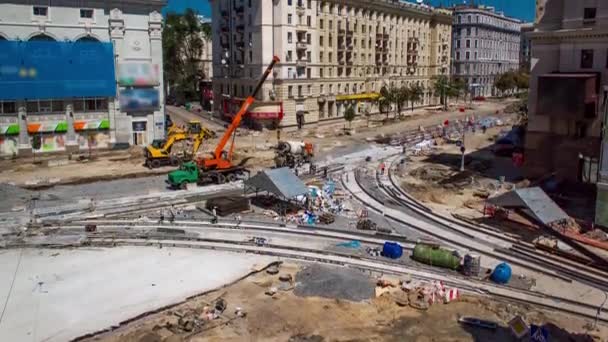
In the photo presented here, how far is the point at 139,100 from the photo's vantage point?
2154 inches

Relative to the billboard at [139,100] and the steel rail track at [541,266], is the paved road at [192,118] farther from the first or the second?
the steel rail track at [541,266]

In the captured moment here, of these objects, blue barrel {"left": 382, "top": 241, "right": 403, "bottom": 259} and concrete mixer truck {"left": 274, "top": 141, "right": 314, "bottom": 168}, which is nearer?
blue barrel {"left": 382, "top": 241, "right": 403, "bottom": 259}

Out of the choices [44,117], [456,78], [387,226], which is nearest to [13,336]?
[387,226]

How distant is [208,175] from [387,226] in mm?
15600

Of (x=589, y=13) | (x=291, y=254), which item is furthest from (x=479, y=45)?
(x=291, y=254)

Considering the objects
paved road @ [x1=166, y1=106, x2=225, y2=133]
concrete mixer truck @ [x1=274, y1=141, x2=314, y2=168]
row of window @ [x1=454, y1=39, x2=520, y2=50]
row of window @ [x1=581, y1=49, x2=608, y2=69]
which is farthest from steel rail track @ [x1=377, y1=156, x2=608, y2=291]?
row of window @ [x1=454, y1=39, x2=520, y2=50]

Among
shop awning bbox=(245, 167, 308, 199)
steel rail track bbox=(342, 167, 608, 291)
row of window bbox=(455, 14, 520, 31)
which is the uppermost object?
row of window bbox=(455, 14, 520, 31)

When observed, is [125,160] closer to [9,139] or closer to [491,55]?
[9,139]

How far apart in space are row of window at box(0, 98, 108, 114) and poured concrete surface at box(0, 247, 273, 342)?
26.7 meters

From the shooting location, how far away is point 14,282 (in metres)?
23.5

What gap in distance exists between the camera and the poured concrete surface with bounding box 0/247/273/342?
19.7 metres

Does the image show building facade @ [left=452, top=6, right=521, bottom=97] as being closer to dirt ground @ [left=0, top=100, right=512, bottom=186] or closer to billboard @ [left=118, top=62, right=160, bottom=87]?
dirt ground @ [left=0, top=100, right=512, bottom=186]

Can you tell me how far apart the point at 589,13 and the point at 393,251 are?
2529cm

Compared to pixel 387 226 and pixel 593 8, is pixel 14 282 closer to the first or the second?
pixel 387 226
